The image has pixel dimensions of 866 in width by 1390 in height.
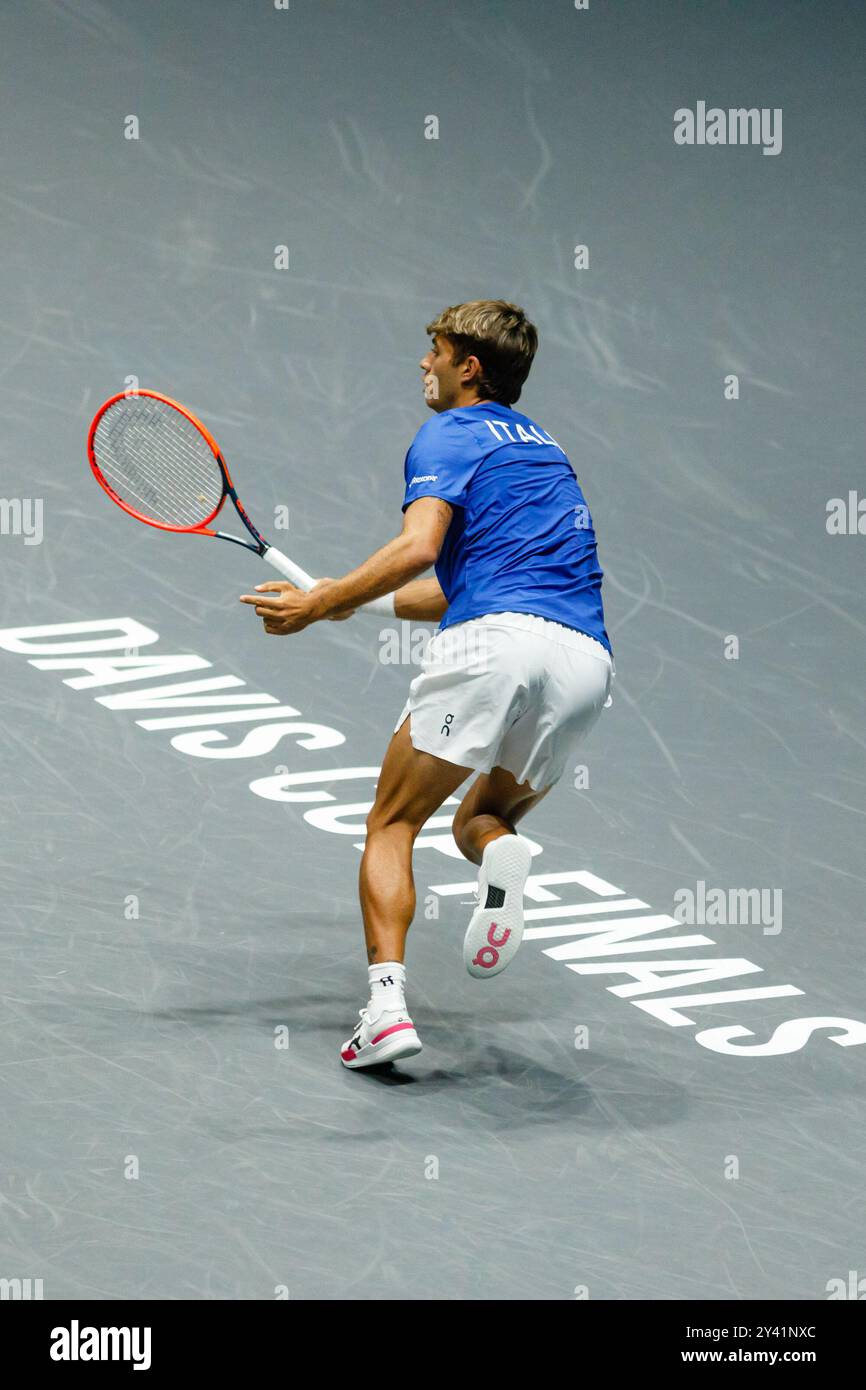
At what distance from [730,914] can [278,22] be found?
626 cm

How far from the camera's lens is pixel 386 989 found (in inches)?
206

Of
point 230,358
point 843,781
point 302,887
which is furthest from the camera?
point 230,358

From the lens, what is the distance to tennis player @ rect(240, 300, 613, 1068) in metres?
5.27

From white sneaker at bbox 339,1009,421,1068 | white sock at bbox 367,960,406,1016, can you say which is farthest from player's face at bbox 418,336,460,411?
white sneaker at bbox 339,1009,421,1068

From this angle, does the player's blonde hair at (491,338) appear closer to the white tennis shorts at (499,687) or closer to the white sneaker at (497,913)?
the white tennis shorts at (499,687)

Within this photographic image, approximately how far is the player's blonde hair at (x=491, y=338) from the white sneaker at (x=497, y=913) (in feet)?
4.15

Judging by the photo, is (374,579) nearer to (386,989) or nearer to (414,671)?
(386,989)

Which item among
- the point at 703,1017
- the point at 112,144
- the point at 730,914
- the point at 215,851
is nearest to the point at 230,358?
the point at 112,144

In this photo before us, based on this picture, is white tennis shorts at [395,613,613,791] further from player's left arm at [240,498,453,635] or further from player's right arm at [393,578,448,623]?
player's right arm at [393,578,448,623]

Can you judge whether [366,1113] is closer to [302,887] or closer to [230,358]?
[302,887]

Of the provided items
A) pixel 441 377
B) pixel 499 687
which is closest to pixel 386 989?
pixel 499 687

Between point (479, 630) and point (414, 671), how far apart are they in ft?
9.42

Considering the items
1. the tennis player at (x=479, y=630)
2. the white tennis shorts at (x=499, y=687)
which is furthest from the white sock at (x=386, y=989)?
the white tennis shorts at (x=499, y=687)

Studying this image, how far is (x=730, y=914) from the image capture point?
21.4ft
